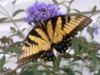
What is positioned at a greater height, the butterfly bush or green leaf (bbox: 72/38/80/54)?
the butterfly bush

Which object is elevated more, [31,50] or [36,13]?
[36,13]

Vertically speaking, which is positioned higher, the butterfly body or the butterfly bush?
the butterfly bush

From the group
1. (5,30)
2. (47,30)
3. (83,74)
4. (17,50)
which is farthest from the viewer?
(5,30)

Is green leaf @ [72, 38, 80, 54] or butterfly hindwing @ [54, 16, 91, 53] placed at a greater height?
butterfly hindwing @ [54, 16, 91, 53]

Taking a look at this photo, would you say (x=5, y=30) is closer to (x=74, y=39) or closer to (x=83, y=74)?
(x=83, y=74)

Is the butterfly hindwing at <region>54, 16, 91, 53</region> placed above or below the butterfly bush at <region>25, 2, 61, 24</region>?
below

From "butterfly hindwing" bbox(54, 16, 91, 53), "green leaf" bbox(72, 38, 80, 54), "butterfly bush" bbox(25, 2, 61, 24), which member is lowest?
"green leaf" bbox(72, 38, 80, 54)

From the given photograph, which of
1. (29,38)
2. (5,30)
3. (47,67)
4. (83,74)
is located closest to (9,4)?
(5,30)

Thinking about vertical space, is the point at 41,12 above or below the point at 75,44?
above
